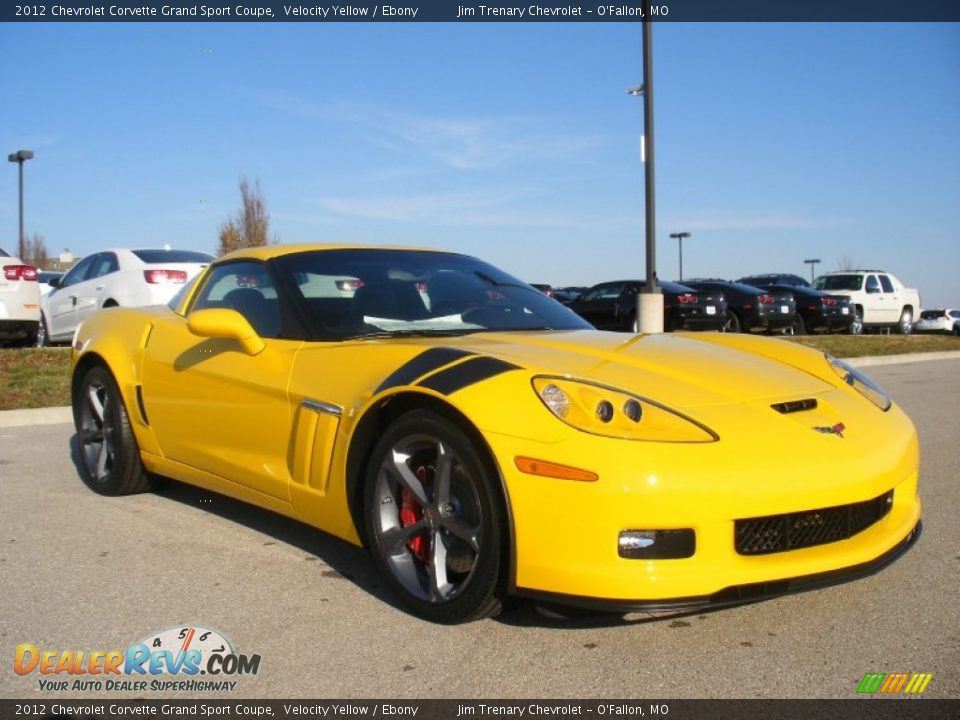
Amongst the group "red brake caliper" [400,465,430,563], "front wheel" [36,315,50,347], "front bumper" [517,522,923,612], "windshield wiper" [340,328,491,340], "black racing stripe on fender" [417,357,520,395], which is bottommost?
"front bumper" [517,522,923,612]

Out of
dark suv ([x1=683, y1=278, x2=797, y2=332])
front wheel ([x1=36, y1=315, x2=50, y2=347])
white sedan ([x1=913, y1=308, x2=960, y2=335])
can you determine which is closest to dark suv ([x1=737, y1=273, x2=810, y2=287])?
white sedan ([x1=913, y1=308, x2=960, y2=335])

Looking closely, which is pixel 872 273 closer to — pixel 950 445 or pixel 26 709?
pixel 950 445

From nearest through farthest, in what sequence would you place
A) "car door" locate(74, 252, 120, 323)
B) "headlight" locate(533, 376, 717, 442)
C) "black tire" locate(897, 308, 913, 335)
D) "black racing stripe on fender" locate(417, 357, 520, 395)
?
"headlight" locate(533, 376, 717, 442), "black racing stripe on fender" locate(417, 357, 520, 395), "car door" locate(74, 252, 120, 323), "black tire" locate(897, 308, 913, 335)

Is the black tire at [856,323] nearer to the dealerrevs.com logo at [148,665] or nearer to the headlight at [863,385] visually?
the headlight at [863,385]

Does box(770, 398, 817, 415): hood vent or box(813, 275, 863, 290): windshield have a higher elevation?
box(813, 275, 863, 290): windshield

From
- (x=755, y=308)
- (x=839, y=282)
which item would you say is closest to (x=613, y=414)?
(x=755, y=308)

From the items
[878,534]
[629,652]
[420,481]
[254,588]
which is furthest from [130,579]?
[878,534]

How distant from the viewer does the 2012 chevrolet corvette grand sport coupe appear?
277cm

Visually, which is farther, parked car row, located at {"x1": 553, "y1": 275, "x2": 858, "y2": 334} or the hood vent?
parked car row, located at {"x1": 553, "y1": 275, "x2": 858, "y2": 334}

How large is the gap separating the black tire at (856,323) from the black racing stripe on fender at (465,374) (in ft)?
65.3

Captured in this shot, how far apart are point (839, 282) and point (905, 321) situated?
7.08 feet

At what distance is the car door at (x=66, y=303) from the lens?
12062 mm

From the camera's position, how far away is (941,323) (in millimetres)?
34031

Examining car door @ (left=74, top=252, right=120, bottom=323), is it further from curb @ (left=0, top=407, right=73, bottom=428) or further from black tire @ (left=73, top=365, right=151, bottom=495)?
black tire @ (left=73, top=365, right=151, bottom=495)
